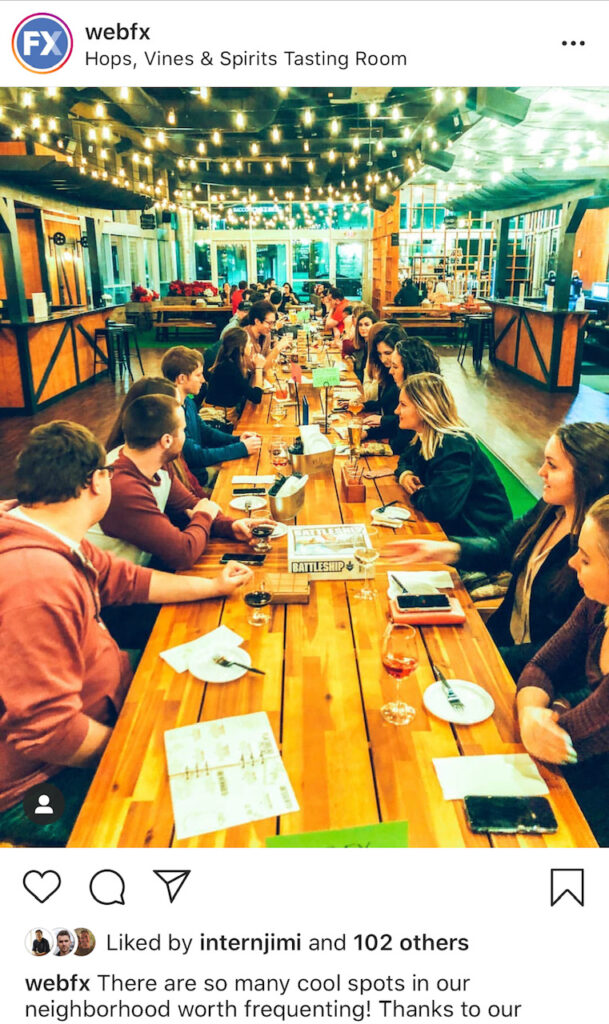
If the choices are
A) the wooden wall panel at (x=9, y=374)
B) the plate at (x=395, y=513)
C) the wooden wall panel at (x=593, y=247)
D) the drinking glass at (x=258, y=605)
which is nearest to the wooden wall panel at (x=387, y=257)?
the wooden wall panel at (x=593, y=247)

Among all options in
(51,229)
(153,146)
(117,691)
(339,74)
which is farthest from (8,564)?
(51,229)

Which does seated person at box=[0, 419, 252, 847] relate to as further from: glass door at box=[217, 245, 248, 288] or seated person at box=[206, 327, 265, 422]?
glass door at box=[217, 245, 248, 288]

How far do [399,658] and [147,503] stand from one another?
3.60 ft

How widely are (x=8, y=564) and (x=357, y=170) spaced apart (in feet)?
45.7

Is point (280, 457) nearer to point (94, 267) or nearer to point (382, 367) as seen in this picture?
point (382, 367)

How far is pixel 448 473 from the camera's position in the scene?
104 inches

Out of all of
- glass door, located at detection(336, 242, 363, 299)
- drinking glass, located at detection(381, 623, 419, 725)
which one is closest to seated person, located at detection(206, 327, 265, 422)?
drinking glass, located at detection(381, 623, 419, 725)

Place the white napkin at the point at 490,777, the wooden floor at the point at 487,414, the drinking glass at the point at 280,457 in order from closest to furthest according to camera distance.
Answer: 1. the white napkin at the point at 490,777
2. the drinking glass at the point at 280,457
3. the wooden floor at the point at 487,414

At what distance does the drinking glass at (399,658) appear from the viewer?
1.42 metres

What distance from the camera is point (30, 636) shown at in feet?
4.39

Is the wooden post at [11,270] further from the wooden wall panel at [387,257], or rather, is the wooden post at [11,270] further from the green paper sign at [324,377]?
the wooden wall panel at [387,257]

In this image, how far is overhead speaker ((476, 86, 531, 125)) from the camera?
530cm

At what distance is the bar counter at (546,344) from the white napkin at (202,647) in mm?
7834
